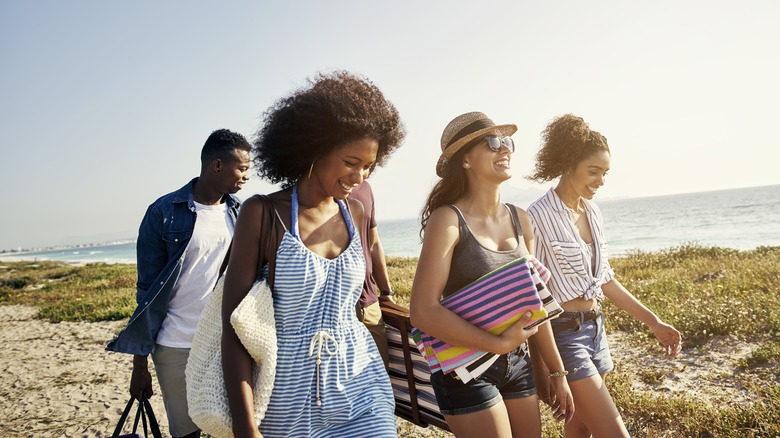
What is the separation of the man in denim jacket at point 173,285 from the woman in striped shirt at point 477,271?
1928 mm

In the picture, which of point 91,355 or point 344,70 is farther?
point 91,355

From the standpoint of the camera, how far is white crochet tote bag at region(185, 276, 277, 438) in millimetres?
1759

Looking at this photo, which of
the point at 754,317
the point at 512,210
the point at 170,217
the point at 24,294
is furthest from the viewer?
the point at 24,294

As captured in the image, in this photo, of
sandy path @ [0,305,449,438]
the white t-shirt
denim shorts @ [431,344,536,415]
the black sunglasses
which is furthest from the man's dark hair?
sandy path @ [0,305,449,438]

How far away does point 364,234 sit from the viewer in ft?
7.62

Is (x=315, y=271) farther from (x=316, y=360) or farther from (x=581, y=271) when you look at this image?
(x=581, y=271)

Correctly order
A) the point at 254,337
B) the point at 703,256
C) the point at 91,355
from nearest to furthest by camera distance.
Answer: the point at 254,337
the point at 91,355
the point at 703,256

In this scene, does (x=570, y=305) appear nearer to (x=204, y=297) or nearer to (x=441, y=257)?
(x=441, y=257)

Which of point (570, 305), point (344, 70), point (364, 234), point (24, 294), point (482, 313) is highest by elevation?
point (344, 70)

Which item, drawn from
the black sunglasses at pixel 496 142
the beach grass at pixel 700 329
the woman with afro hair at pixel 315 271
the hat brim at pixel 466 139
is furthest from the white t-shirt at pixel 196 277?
the beach grass at pixel 700 329

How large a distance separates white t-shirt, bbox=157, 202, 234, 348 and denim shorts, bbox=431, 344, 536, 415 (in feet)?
6.62

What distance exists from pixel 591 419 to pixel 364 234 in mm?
1846

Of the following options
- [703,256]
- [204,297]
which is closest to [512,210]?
[204,297]

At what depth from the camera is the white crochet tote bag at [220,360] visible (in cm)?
176
